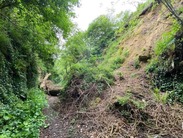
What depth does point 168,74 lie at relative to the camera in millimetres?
6484

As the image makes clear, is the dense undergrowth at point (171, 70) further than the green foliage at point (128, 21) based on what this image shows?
No

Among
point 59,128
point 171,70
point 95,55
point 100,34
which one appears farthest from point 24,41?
point 100,34

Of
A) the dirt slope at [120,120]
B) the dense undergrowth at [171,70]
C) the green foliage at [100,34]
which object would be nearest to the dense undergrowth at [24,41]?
the dirt slope at [120,120]

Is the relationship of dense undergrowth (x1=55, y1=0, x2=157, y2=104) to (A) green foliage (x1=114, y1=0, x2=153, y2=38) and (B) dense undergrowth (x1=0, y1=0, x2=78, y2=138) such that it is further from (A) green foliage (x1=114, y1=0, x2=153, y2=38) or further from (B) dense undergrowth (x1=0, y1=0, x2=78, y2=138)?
(B) dense undergrowth (x1=0, y1=0, x2=78, y2=138)

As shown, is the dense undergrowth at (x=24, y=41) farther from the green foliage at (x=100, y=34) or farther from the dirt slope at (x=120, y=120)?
the green foliage at (x=100, y=34)

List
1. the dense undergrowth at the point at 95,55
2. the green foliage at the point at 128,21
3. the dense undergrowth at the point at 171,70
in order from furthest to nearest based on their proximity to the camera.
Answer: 1. the green foliage at the point at 128,21
2. the dense undergrowth at the point at 95,55
3. the dense undergrowth at the point at 171,70

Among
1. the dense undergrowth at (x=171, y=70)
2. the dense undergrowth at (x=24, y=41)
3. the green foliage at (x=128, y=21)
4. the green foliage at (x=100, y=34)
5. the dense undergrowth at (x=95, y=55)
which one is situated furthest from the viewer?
the green foliage at (x=100, y=34)

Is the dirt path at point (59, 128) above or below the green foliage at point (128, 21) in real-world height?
below

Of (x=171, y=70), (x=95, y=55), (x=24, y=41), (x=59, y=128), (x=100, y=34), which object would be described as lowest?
(x=59, y=128)

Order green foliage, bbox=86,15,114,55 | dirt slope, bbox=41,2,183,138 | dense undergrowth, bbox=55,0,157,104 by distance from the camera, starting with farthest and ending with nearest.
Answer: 1. green foliage, bbox=86,15,114,55
2. dense undergrowth, bbox=55,0,157,104
3. dirt slope, bbox=41,2,183,138

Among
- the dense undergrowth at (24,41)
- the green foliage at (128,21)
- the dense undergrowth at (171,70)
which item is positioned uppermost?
the green foliage at (128,21)

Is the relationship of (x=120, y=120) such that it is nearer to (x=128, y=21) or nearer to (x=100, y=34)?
(x=128, y=21)

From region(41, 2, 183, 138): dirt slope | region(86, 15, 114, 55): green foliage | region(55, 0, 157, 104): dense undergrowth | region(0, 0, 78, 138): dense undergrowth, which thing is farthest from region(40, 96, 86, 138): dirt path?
region(86, 15, 114, 55): green foliage

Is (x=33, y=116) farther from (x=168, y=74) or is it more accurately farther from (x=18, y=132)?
(x=168, y=74)
